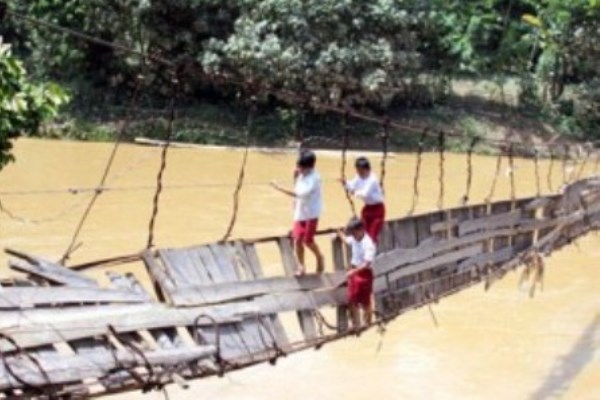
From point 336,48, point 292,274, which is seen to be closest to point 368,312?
point 292,274

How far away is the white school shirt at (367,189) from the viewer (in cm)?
554

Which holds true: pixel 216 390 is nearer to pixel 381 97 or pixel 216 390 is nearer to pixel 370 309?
pixel 370 309

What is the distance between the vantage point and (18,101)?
495 cm

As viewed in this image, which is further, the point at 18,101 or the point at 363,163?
the point at 363,163

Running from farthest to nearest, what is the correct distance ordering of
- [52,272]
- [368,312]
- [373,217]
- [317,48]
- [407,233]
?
[317,48] → [407,233] → [373,217] → [368,312] → [52,272]

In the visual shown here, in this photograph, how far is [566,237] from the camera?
7.64 metres

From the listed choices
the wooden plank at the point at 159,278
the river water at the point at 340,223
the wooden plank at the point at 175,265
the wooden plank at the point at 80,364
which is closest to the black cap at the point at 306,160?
the wooden plank at the point at 175,265

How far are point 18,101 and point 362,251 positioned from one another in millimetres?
1945

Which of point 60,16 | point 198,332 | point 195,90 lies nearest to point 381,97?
point 195,90

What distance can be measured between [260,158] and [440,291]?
1046cm

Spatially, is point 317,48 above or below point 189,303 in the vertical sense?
above

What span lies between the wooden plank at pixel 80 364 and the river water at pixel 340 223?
142 cm

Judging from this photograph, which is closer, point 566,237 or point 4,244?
point 566,237

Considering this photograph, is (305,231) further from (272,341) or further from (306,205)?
(272,341)
